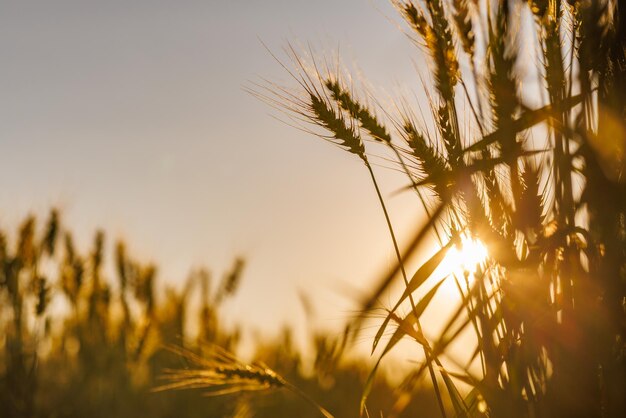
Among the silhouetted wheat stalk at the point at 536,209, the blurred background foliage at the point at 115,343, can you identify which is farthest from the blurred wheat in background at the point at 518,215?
the blurred background foliage at the point at 115,343

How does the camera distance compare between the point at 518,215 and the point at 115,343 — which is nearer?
the point at 518,215

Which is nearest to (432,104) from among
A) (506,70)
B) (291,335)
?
(506,70)

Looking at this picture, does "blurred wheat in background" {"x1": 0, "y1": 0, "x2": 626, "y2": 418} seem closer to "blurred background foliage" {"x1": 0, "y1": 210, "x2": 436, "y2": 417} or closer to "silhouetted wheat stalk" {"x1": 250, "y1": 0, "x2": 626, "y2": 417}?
"silhouetted wheat stalk" {"x1": 250, "y1": 0, "x2": 626, "y2": 417}

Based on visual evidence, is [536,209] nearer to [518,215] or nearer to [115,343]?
[518,215]

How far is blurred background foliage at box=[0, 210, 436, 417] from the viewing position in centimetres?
288

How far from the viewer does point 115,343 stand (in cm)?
358

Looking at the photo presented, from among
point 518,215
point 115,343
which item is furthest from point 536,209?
point 115,343

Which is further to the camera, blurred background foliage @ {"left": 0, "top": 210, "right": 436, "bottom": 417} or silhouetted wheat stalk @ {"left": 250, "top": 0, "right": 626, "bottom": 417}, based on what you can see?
blurred background foliage @ {"left": 0, "top": 210, "right": 436, "bottom": 417}

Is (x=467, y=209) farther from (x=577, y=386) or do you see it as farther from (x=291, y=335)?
(x=291, y=335)

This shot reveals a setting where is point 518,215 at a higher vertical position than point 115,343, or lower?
higher

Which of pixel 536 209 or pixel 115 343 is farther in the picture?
pixel 115 343

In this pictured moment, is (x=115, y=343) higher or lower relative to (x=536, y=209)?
lower

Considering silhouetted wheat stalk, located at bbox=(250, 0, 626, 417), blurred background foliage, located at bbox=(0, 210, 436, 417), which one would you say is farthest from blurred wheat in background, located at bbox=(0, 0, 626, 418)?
blurred background foliage, located at bbox=(0, 210, 436, 417)

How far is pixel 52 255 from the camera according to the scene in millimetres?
3074
